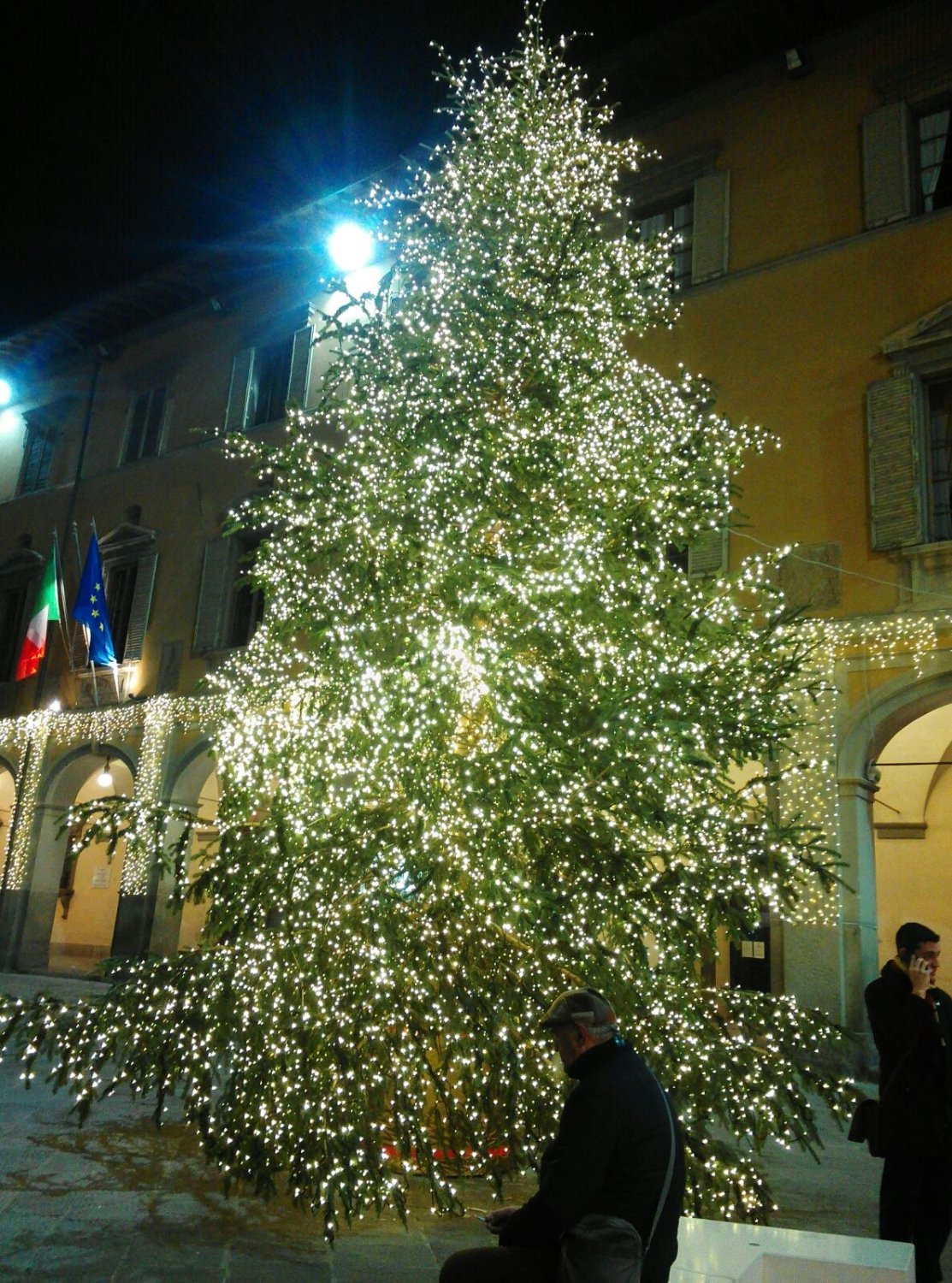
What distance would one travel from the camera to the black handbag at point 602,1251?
2264 millimetres

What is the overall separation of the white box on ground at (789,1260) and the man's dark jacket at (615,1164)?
0.63 feet

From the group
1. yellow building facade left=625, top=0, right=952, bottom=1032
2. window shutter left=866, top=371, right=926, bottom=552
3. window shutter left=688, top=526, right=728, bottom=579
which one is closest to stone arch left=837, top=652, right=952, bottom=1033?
yellow building facade left=625, top=0, right=952, bottom=1032

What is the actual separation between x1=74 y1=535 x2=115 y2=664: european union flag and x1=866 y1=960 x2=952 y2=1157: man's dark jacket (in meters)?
12.1

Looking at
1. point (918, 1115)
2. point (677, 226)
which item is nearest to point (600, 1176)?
point (918, 1115)

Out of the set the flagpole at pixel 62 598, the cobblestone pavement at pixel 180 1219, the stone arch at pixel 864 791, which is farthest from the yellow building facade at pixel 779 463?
the cobblestone pavement at pixel 180 1219

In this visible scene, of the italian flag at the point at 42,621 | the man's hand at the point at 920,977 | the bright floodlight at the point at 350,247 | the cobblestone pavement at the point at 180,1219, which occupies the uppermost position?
the bright floodlight at the point at 350,247

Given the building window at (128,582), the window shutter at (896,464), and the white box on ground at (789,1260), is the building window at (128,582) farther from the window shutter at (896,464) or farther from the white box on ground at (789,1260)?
the white box on ground at (789,1260)

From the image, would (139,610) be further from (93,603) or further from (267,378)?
(267,378)

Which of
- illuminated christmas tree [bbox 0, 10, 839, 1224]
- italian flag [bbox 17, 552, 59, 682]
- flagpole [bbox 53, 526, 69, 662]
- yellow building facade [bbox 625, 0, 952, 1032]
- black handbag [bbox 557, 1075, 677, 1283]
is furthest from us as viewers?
flagpole [bbox 53, 526, 69, 662]

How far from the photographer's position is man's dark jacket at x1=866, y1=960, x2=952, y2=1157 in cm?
373

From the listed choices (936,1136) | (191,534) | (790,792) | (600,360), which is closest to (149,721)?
(191,534)

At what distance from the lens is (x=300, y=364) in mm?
15344

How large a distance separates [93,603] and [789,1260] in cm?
1296

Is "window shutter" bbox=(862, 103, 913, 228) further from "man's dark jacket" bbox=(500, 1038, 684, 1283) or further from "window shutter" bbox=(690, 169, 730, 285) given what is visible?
"man's dark jacket" bbox=(500, 1038, 684, 1283)
